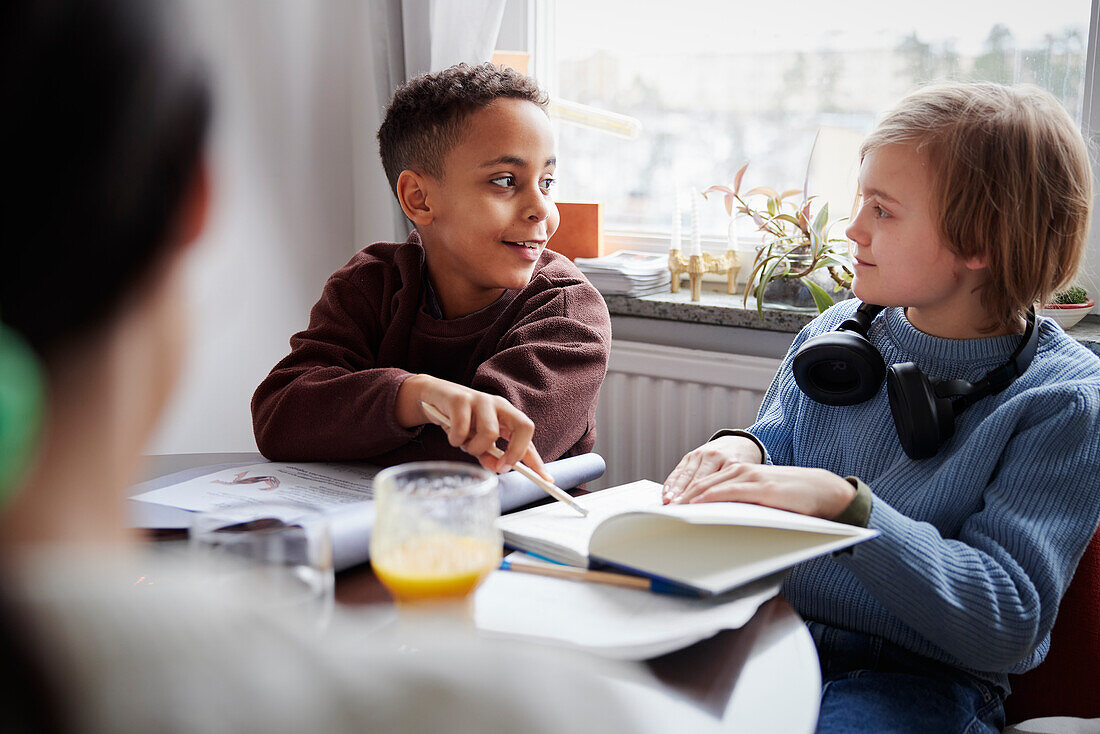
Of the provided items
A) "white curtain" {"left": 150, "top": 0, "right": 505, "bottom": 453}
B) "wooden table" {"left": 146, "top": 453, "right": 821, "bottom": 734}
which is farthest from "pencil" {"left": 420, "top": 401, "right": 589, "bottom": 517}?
"white curtain" {"left": 150, "top": 0, "right": 505, "bottom": 453}

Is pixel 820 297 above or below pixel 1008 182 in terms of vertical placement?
below

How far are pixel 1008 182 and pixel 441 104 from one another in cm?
84

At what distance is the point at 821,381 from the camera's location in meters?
1.22

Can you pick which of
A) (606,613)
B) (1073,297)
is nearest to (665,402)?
(1073,297)

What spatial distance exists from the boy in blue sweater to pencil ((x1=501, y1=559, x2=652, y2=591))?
0.17m

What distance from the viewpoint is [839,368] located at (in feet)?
3.98

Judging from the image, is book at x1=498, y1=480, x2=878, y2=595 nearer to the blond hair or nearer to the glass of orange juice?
the glass of orange juice

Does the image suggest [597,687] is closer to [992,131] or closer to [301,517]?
[301,517]

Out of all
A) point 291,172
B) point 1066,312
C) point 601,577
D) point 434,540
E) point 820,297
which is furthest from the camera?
point 291,172

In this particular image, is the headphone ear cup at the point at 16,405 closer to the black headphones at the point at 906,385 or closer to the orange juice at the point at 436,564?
the orange juice at the point at 436,564

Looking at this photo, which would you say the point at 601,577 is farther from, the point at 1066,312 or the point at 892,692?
the point at 1066,312

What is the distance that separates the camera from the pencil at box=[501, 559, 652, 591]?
0.81m

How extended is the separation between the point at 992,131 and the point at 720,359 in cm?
93

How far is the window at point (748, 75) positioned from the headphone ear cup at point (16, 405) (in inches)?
72.3
